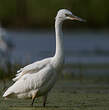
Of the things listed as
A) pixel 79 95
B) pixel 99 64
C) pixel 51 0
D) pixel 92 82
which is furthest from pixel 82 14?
pixel 79 95

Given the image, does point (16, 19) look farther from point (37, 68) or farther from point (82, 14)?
point (37, 68)

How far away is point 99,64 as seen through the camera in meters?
15.6

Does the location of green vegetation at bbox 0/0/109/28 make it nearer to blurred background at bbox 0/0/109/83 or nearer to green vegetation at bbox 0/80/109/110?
blurred background at bbox 0/0/109/83

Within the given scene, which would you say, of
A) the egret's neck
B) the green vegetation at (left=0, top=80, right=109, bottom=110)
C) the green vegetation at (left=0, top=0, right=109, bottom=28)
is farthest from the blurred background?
the egret's neck

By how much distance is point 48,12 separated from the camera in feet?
99.9

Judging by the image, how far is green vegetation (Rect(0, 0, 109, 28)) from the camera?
97.0 feet

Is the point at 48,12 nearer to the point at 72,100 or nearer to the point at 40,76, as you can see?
the point at 72,100

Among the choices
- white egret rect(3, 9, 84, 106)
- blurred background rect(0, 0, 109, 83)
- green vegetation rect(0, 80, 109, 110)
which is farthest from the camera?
blurred background rect(0, 0, 109, 83)

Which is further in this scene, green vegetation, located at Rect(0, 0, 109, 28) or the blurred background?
green vegetation, located at Rect(0, 0, 109, 28)

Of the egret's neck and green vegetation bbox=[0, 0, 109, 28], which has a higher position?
the egret's neck

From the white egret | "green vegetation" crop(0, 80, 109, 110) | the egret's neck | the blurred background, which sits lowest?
the blurred background

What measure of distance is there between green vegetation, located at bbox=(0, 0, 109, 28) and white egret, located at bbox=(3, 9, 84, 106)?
21174mm

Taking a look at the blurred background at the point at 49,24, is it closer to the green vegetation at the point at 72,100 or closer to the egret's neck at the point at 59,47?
the green vegetation at the point at 72,100

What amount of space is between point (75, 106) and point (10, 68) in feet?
12.9
